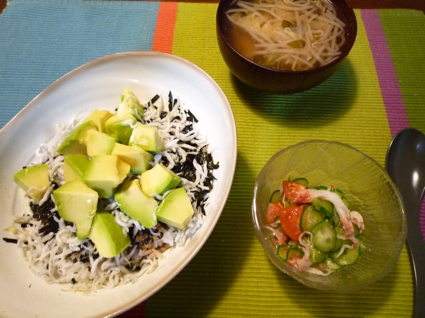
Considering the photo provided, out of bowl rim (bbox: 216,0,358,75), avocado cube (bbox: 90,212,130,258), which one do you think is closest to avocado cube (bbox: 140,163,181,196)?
avocado cube (bbox: 90,212,130,258)

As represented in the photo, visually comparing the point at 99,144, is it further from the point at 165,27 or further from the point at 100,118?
the point at 165,27

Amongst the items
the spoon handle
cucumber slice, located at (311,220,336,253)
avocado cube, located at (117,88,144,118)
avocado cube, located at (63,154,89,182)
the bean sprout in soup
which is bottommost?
the spoon handle

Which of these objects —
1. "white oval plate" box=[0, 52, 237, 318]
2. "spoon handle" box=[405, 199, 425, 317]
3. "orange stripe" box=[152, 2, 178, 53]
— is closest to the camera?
"white oval plate" box=[0, 52, 237, 318]

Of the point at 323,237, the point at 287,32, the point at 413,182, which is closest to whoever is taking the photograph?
the point at 323,237

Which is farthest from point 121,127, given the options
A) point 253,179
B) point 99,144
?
point 253,179

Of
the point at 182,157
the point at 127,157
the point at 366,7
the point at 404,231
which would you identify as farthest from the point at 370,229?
the point at 366,7

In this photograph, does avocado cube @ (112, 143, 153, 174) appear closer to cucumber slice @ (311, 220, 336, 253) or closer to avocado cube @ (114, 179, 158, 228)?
avocado cube @ (114, 179, 158, 228)
